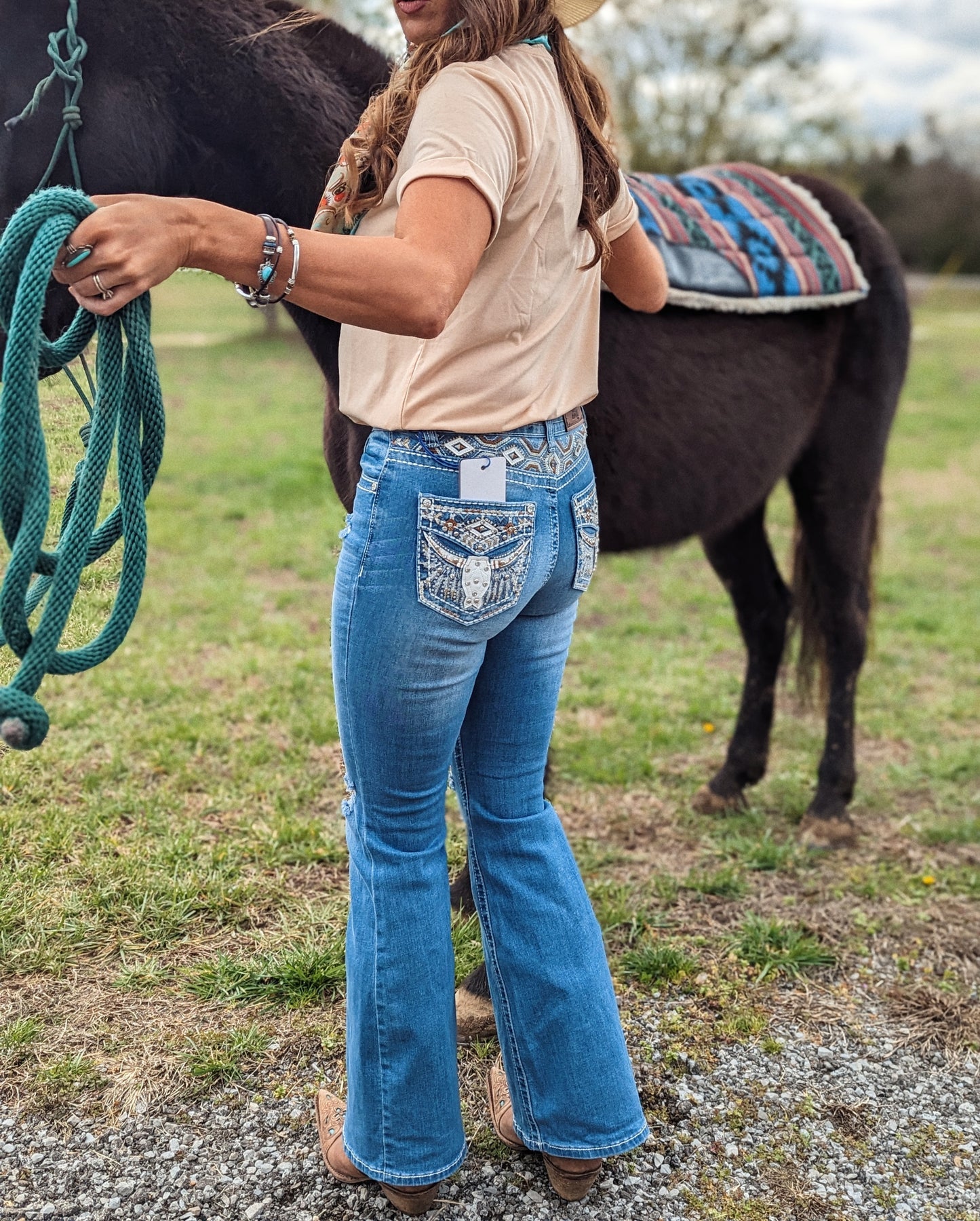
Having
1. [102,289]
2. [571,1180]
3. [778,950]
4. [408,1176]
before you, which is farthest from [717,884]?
[102,289]

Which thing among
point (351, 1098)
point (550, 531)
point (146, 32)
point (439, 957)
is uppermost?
point (146, 32)

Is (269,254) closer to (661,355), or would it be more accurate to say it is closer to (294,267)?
(294,267)

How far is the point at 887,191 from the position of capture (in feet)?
81.2

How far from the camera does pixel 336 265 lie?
1.19 m

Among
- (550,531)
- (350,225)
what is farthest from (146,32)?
(550,531)

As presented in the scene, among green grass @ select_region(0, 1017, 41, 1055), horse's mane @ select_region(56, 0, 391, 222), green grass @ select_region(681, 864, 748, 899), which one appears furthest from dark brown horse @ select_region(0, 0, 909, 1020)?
green grass @ select_region(0, 1017, 41, 1055)

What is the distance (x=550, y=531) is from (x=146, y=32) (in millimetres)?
1142

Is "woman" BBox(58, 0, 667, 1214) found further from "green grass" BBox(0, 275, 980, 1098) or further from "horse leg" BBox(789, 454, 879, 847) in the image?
"horse leg" BBox(789, 454, 879, 847)

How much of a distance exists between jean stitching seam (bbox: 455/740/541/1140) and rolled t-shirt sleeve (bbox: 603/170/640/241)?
896 mm

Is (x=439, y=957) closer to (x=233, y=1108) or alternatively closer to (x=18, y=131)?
(x=233, y=1108)

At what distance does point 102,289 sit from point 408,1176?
144cm

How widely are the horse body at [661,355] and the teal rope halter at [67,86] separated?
0.02 meters

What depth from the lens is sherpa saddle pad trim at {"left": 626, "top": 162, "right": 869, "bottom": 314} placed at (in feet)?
9.15

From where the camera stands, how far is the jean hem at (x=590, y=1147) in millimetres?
1787
